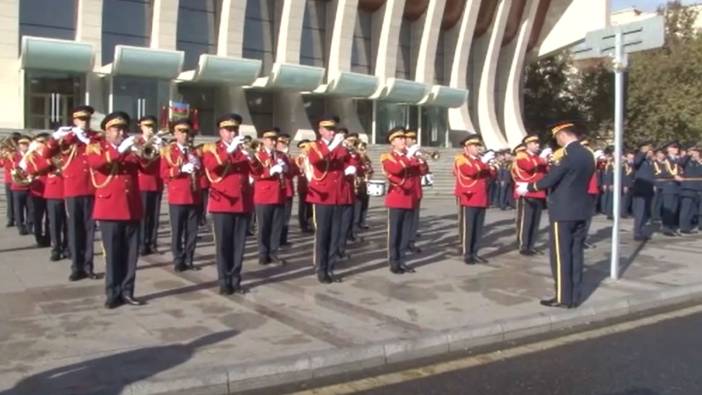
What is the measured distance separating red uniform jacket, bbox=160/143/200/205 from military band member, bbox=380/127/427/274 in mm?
2474

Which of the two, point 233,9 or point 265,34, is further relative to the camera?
point 265,34

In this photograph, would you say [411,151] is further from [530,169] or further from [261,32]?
[261,32]

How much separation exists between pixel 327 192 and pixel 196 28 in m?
22.7

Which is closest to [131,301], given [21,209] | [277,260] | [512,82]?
[277,260]

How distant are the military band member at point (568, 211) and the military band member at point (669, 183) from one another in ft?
26.4

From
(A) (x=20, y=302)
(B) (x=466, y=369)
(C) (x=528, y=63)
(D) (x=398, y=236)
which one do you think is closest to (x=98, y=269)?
(A) (x=20, y=302)

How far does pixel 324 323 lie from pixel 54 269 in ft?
14.7

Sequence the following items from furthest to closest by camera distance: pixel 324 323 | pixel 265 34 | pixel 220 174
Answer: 1. pixel 265 34
2. pixel 220 174
3. pixel 324 323

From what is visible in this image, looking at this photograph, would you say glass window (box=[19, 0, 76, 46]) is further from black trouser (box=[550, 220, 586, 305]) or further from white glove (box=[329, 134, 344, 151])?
black trouser (box=[550, 220, 586, 305])

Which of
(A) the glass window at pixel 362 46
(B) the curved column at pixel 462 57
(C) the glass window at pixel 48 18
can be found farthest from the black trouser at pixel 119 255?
(B) the curved column at pixel 462 57

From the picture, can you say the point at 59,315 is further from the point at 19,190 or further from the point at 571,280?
the point at 19,190

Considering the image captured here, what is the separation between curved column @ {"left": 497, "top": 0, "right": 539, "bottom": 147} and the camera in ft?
137

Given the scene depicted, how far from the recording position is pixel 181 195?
9734mm

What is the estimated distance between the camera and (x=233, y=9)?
2909 cm
